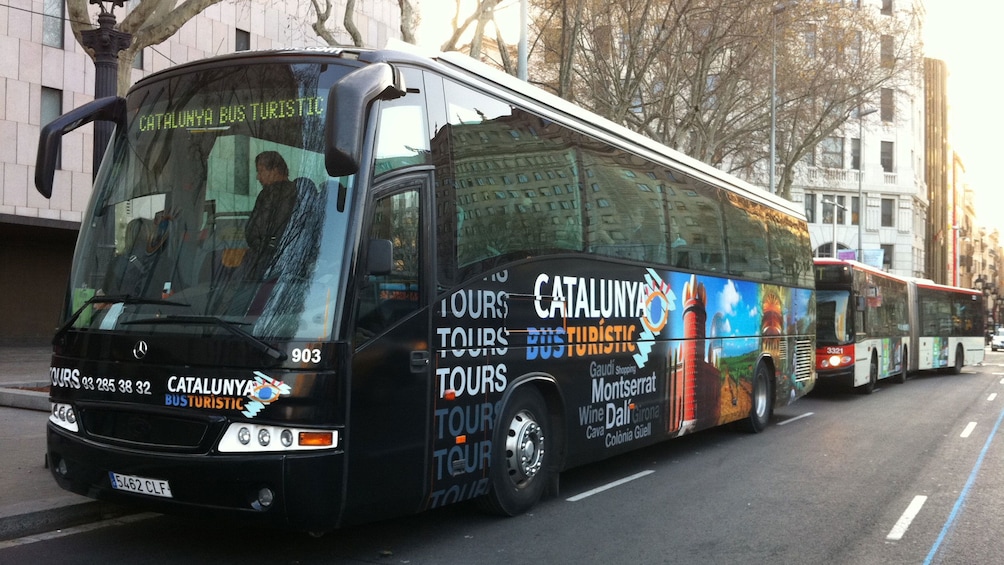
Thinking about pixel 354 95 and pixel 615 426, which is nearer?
pixel 354 95

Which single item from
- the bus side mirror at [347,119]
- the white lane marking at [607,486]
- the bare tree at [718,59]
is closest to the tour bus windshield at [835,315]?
the bare tree at [718,59]

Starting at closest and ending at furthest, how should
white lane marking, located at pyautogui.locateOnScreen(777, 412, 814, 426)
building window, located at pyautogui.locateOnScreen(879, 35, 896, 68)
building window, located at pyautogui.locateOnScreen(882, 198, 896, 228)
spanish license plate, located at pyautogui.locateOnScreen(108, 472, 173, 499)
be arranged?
spanish license plate, located at pyautogui.locateOnScreen(108, 472, 173, 499) → white lane marking, located at pyautogui.locateOnScreen(777, 412, 814, 426) → building window, located at pyautogui.locateOnScreen(879, 35, 896, 68) → building window, located at pyautogui.locateOnScreen(882, 198, 896, 228)

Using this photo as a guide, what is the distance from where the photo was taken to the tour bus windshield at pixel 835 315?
65.0ft

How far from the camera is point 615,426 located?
8.76 metres

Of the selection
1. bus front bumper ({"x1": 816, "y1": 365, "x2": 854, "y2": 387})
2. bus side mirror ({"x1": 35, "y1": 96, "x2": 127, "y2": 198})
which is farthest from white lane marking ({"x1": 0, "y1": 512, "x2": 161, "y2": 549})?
bus front bumper ({"x1": 816, "y1": 365, "x2": 854, "y2": 387})

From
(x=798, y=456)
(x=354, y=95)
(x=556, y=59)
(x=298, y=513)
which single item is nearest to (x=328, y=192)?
(x=354, y=95)

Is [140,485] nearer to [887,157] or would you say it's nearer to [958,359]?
[958,359]

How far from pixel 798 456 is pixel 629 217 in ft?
12.9

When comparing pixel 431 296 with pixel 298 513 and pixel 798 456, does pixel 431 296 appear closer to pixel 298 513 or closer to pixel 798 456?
pixel 298 513

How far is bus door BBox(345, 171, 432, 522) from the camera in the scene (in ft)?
18.3

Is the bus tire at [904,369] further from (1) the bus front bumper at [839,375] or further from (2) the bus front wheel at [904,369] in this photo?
(1) the bus front bumper at [839,375]

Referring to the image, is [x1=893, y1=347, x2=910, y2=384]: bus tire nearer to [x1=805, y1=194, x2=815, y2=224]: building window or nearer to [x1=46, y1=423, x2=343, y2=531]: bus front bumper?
[x1=46, y1=423, x2=343, y2=531]: bus front bumper

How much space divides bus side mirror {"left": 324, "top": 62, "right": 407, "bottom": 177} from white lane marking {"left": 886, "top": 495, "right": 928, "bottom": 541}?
4760 millimetres

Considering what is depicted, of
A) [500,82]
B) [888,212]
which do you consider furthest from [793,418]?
[888,212]
